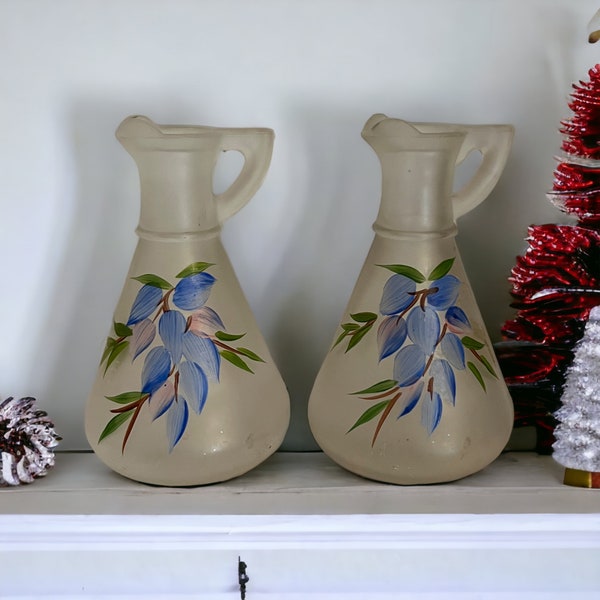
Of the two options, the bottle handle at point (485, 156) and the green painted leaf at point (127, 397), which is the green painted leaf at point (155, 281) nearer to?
the green painted leaf at point (127, 397)

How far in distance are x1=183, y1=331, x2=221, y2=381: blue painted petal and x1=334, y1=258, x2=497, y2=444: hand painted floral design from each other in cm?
9

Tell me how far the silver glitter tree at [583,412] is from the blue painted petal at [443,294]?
0.30 feet

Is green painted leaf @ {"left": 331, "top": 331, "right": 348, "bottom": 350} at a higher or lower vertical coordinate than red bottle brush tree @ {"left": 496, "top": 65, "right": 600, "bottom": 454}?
lower

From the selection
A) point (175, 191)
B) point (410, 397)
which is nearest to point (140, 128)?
point (175, 191)

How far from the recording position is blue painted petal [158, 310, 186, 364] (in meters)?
0.55

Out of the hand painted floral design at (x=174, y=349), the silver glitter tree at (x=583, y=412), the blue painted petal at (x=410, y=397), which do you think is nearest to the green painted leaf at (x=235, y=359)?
the hand painted floral design at (x=174, y=349)

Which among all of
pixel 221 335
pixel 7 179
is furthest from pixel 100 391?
pixel 7 179

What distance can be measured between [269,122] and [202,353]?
204 millimetres

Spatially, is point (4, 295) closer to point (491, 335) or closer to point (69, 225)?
point (69, 225)

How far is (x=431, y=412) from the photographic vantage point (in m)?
0.54

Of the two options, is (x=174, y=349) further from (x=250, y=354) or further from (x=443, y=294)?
(x=443, y=294)

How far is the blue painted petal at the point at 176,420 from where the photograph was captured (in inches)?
21.2

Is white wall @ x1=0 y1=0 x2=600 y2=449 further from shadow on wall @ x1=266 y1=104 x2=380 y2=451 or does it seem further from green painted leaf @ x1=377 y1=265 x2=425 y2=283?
green painted leaf @ x1=377 y1=265 x2=425 y2=283
